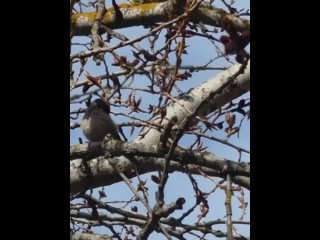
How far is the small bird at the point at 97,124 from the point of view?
1.84 m

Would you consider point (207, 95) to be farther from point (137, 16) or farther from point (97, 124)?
point (137, 16)

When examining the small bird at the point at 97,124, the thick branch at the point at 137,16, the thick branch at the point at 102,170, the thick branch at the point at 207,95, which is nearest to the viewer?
the thick branch at the point at 102,170

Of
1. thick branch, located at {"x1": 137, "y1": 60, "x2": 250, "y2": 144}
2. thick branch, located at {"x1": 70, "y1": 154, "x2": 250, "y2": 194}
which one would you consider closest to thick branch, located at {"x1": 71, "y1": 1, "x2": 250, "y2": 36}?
thick branch, located at {"x1": 137, "y1": 60, "x2": 250, "y2": 144}

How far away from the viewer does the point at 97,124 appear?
1.92 meters

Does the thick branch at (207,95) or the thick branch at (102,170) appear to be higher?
the thick branch at (207,95)

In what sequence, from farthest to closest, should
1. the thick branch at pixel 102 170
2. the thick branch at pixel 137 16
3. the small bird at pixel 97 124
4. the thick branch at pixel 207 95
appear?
the thick branch at pixel 137 16 → the small bird at pixel 97 124 → the thick branch at pixel 207 95 → the thick branch at pixel 102 170

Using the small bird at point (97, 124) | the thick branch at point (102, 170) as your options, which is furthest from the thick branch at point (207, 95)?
the small bird at point (97, 124)

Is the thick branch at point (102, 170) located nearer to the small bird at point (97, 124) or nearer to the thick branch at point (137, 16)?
the small bird at point (97, 124)

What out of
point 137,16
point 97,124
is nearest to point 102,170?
point 97,124

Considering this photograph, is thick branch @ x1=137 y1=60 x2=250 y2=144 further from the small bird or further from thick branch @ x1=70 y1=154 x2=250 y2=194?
→ the small bird

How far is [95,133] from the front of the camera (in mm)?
1933
